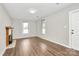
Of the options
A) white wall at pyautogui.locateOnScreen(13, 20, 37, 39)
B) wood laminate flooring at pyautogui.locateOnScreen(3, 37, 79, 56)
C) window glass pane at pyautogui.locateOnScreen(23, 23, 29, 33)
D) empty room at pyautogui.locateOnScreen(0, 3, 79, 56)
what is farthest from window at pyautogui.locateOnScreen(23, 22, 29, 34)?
wood laminate flooring at pyautogui.locateOnScreen(3, 37, 79, 56)

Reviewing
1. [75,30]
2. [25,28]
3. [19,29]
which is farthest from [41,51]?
[25,28]

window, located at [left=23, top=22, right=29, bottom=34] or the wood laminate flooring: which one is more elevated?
window, located at [left=23, top=22, right=29, bottom=34]

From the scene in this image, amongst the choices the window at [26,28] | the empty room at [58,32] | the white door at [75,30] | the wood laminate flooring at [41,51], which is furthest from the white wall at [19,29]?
the white door at [75,30]

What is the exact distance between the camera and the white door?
4.10m

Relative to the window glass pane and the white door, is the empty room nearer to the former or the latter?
the white door

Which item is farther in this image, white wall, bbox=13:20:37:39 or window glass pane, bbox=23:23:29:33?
window glass pane, bbox=23:23:29:33

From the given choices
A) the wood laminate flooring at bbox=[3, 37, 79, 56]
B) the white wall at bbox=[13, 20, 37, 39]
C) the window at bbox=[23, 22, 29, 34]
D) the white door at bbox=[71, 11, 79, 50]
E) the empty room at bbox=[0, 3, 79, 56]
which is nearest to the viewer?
the wood laminate flooring at bbox=[3, 37, 79, 56]

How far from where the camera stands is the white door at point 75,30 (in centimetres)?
410

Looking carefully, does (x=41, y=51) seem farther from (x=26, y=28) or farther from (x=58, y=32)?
(x=26, y=28)

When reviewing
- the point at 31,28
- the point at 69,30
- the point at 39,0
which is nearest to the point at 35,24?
the point at 31,28

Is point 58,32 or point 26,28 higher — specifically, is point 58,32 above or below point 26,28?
below

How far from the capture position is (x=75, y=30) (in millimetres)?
4238

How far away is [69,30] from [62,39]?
977mm

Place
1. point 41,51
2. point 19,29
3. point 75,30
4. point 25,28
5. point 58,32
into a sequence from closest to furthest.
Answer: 1. point 41,51
2. point 75,30
3. point 58,32
4. point 19,29
5. point 25,28
